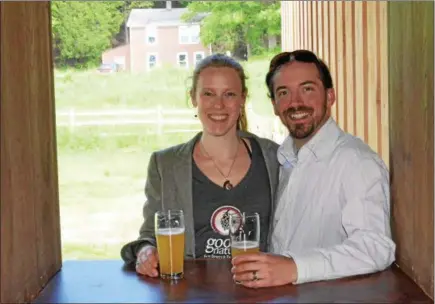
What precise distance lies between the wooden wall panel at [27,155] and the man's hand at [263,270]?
0.53 meters

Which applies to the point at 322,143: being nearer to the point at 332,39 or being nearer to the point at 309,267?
the point at 309,267

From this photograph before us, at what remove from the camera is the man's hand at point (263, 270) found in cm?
173

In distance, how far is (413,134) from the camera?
179cm

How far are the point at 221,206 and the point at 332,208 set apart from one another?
1.49 ft

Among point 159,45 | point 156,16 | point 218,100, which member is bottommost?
point 218,100

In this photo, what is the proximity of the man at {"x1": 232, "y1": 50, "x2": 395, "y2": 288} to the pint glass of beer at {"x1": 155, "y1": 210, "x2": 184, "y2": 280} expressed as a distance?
7.0 inches

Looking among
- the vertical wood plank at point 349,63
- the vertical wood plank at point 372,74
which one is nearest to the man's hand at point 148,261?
the vertical wood plank at point 372,74

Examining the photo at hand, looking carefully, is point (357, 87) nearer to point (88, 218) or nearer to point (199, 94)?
point (199, 94)

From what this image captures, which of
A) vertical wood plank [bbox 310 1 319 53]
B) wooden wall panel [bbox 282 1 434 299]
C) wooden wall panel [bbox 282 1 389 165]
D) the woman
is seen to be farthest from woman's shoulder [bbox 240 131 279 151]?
vertical wood plank [bbox 310 1 319 53]

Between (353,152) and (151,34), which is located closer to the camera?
(353,152)

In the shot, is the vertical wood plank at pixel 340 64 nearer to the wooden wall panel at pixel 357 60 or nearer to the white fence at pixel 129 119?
the wooden wall panel at pixel 357 60

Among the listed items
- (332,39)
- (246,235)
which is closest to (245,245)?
(246,235)

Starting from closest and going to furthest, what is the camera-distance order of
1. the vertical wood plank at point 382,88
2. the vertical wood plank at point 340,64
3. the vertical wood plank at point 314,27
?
the vertical wood plank at point 382,88, the vertical wood plank at point 340,64, the vertical wood plank at point 314,27

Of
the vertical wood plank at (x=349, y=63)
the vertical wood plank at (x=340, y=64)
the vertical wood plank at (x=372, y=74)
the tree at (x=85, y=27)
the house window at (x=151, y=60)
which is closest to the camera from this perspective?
the vertical wood plank at (x=372, y=74)
